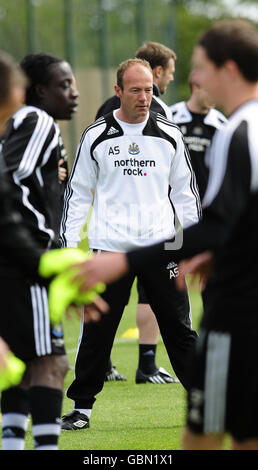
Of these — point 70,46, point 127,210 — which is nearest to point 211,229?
point 127,210

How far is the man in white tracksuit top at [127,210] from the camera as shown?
680cm

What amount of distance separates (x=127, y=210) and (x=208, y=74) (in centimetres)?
280

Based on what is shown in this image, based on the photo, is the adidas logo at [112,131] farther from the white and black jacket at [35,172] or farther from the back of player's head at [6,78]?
the back of player's head at [6,78]

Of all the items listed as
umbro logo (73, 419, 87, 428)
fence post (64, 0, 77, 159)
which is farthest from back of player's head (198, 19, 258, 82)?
fence post (64, 0, 77, 159)

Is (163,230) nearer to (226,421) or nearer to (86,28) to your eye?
(226,421)

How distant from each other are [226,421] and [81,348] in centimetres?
308

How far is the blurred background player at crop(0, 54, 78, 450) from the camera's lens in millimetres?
4816

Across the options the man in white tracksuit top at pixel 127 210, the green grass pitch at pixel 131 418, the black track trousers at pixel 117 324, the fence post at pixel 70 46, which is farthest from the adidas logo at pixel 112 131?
the fence post at pixel 70 46

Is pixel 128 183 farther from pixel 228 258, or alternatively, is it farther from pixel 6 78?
pixel 228 258

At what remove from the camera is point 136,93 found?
22.8 feet

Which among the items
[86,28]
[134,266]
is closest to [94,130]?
[134,266]

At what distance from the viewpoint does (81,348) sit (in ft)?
22.5

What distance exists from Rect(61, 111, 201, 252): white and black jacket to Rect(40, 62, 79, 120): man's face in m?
0.46

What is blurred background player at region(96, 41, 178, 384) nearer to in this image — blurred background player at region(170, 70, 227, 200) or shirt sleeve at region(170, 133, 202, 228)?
blurred background player at region(170, 70, 227, 200)
